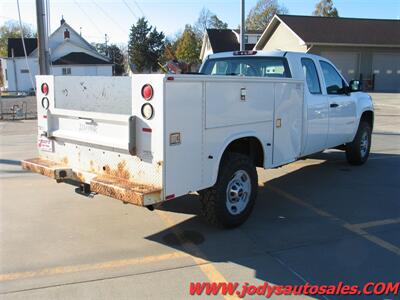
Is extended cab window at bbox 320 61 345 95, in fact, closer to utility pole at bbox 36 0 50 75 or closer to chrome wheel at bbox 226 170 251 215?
chrome wheel at bbox 226 170 251 215

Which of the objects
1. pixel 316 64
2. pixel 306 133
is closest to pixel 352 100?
pixel 316 64

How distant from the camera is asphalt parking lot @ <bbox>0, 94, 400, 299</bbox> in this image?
4031 millimetres

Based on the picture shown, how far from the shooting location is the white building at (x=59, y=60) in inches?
2060

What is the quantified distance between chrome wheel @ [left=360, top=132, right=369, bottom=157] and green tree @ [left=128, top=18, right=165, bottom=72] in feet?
211

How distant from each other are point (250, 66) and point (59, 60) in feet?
167

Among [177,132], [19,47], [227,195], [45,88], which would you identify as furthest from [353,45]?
[19,47]

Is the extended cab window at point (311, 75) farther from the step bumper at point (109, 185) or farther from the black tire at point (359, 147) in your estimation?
the step bumper at point (109, 185)

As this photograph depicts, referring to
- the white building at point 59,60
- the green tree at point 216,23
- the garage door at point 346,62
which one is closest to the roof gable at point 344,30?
the garage door at point 346,62

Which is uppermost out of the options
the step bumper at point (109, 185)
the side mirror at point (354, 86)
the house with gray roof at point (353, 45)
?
the house with gray roof at point (353, 45)

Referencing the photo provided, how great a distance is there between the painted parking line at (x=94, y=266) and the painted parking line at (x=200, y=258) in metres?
0.12

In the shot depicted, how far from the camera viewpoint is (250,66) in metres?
6.78

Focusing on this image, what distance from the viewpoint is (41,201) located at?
6.34 meters

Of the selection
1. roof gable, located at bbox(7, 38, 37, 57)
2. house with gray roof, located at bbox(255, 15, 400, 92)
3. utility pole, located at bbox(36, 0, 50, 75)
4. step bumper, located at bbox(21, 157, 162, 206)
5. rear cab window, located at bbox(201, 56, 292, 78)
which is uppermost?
roof gable, located at bbox(7, 38, 37, 57)

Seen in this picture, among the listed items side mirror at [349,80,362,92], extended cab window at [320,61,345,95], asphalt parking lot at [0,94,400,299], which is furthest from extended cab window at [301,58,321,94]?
asphalt parking lot at [0,94,400,299]
